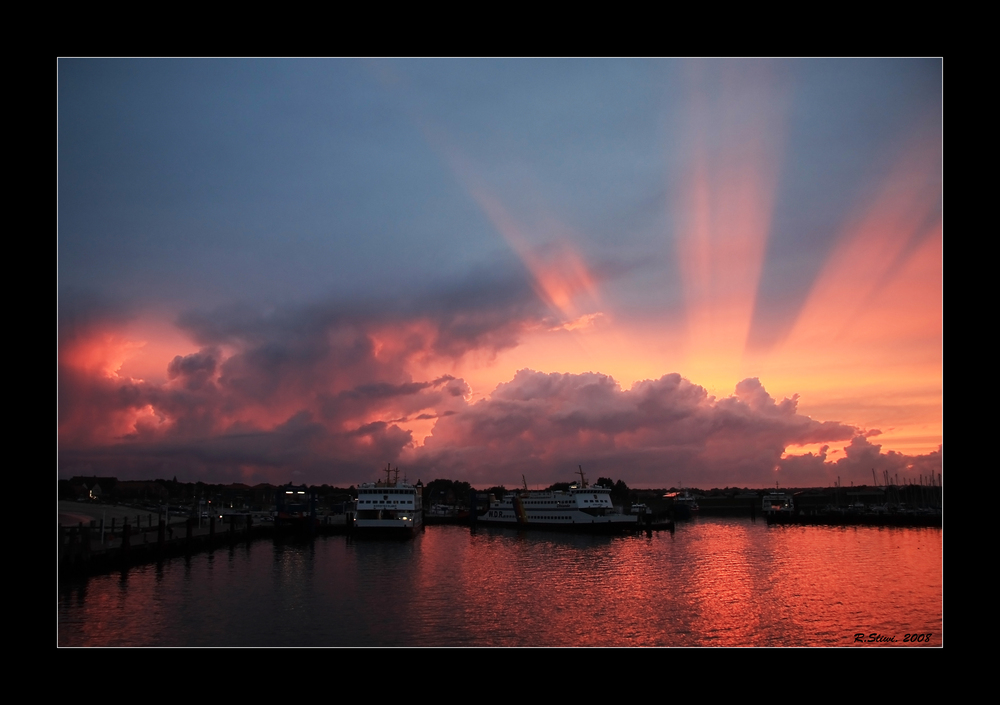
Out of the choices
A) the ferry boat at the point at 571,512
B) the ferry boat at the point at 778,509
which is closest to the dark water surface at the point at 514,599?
the ferry boat at the point at 571,512

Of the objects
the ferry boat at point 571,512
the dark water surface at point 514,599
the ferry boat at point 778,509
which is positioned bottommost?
the ferry boat at point 778,509

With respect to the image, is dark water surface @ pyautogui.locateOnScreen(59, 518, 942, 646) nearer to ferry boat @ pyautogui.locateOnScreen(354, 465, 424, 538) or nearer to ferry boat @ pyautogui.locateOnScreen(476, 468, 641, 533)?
ferry boat @ pyautogui.locateOnScreen(354, 465, 424, 538)

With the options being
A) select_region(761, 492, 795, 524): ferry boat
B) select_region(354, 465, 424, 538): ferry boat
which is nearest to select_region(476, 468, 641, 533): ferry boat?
select_region(354, 465, 424, 538): ferry boat

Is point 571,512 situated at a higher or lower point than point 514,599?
lower

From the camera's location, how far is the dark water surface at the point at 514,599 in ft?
79.9

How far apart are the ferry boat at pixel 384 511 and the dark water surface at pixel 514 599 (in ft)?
48.0

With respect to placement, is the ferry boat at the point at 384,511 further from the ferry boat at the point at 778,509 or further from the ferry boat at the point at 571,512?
the ferry boat at the point at 778,509

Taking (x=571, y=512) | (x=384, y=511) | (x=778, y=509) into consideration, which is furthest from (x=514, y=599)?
(x=778, y=509)

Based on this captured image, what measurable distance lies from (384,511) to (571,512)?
2507cm

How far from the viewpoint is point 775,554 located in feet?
174

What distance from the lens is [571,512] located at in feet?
266

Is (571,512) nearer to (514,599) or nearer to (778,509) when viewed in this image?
(778,509)
